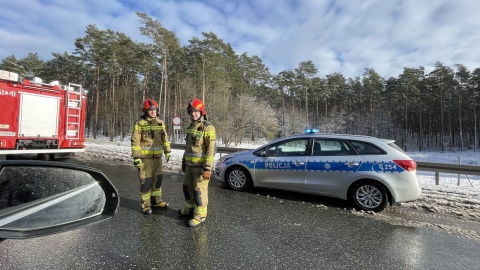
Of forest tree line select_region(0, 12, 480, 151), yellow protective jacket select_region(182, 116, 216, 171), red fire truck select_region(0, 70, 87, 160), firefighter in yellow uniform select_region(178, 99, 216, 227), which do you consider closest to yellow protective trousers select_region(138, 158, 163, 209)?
firefighter in yellow uniform select_region(178, 99, 216, 227)

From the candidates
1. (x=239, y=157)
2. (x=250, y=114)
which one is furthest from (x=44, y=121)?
(x=250, y=114)

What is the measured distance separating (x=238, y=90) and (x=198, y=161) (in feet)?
139

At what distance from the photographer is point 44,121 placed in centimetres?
851

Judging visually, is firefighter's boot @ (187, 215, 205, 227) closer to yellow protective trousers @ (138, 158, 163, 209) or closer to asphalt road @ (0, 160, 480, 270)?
asphalt road @ (0, 160, 480, 270)

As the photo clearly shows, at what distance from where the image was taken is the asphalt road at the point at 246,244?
3264 mm

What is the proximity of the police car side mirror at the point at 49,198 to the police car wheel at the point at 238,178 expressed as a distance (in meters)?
5.24

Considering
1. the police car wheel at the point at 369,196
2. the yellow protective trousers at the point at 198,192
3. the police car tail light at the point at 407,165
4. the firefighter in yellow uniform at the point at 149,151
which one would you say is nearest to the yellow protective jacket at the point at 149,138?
the firefighter in yellow uniform at the point at 149,151

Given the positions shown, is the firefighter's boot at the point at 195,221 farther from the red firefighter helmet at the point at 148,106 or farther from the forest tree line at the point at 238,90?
the forest tree line at the point at 238,90

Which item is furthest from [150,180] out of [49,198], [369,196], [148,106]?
[369,196]

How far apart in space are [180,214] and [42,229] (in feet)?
11.6

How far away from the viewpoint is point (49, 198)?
70.6 inches

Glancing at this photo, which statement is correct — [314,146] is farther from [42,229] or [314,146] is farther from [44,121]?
[44,121]

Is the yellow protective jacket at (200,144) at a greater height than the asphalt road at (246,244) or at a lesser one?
greater

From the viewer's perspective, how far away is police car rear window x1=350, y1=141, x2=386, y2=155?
227 inches
